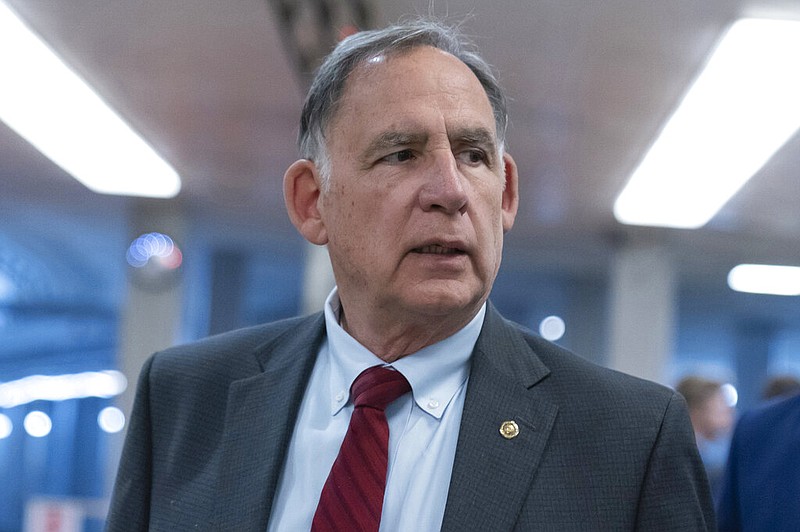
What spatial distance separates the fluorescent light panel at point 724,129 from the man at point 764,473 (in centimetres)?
285

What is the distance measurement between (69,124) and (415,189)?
217 inches

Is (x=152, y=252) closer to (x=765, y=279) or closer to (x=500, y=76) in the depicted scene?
(x=500, y=76)

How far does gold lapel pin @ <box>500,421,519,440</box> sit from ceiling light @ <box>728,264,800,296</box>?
32.5 ft

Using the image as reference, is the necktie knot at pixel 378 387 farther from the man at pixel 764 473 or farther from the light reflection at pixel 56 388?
the light reflection at pixel 56 388

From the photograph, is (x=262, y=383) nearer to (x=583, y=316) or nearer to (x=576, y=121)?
(x=576, y=121)

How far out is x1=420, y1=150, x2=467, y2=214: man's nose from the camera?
1.52 meters

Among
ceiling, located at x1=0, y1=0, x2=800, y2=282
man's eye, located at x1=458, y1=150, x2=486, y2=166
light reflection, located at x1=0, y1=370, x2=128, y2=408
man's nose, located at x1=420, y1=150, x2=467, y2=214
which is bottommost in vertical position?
man's nose, located at x1=420, y1=150, x2=467, y2=214

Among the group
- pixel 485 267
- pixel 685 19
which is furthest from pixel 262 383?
pixel 685 19

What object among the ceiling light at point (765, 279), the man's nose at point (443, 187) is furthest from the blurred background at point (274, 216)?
the man's nose at point (443, 187)

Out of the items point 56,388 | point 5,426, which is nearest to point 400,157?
point 5,426

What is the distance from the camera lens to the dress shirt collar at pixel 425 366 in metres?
1.59

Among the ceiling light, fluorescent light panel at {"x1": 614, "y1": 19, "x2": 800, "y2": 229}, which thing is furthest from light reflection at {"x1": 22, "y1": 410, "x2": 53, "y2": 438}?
fluorescent light panel at {"x1": 614, "y1": 19, "x2": 800, "y2": 229}

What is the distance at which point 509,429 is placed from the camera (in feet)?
4.98

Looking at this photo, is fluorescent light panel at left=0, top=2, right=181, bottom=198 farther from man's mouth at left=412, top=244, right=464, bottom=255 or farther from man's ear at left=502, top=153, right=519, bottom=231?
man's mouth at left=412, top=244, right=464, bottom=255
